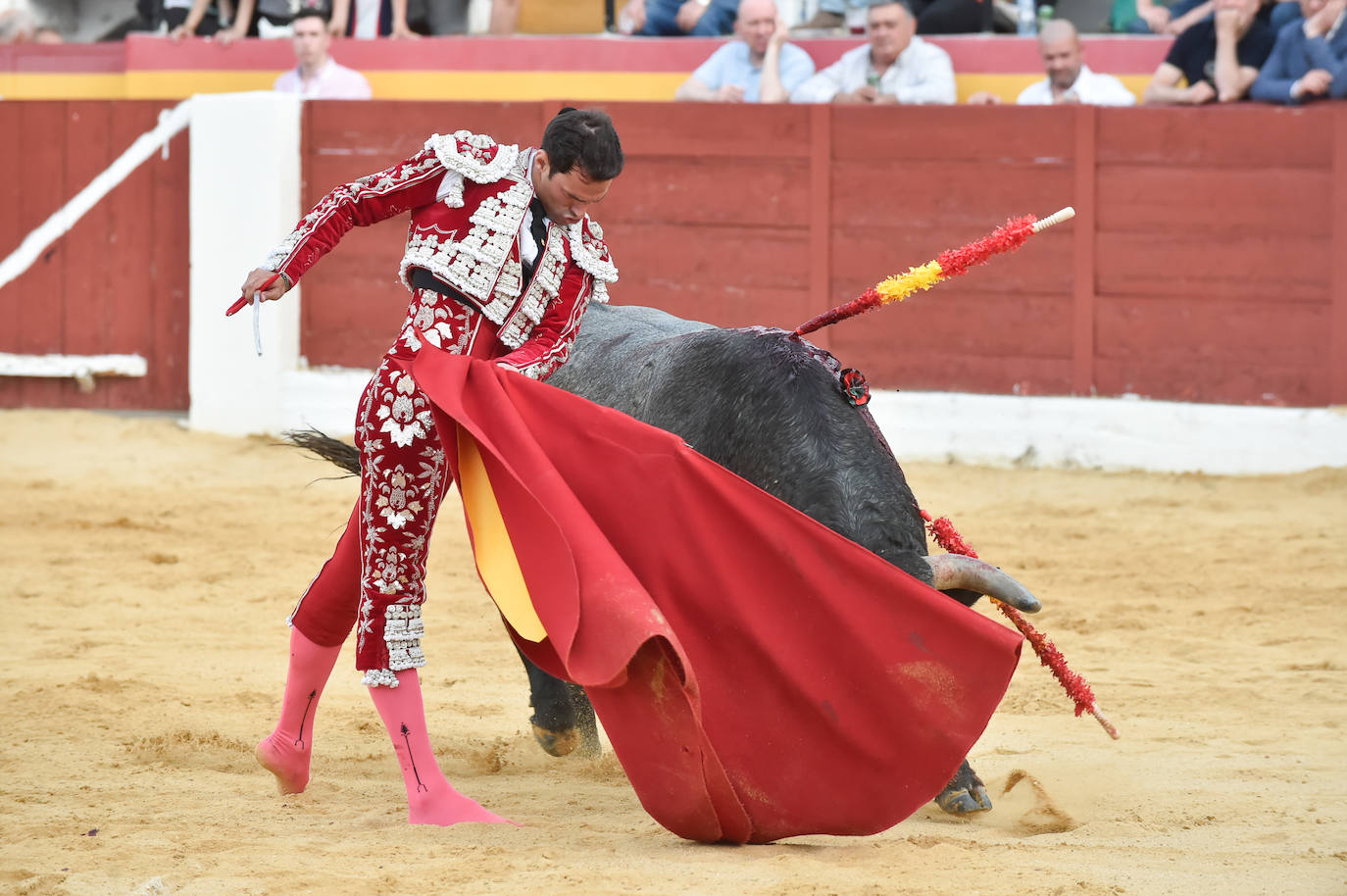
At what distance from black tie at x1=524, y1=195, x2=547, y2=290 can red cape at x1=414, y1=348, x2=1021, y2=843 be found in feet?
0.99

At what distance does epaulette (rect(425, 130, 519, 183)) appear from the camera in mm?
2705

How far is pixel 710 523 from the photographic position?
8.32ft

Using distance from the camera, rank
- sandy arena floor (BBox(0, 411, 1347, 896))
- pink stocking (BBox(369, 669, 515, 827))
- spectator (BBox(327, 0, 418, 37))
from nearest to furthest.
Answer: sandy arena floor (BBox(0, 411, 1347, 896)) → pink stocking (BBox(369, 669, 515, 827)) → spectator (BBox(327, 0, 418, 37))

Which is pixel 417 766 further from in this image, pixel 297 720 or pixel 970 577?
pixel 970 577

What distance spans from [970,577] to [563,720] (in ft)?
3.77

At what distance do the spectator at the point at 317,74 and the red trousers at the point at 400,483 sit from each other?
16.8 feet


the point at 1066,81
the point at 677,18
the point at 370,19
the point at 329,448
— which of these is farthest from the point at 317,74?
the point at 329,448

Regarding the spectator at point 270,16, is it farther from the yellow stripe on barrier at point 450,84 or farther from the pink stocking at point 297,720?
the pink stocking at point 297,720

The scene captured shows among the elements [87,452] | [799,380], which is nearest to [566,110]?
[799,380]

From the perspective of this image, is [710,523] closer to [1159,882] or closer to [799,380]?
[799,380]

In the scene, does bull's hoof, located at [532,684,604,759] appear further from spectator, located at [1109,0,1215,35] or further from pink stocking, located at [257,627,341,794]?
spectator, located at [1109,0,1215,35]

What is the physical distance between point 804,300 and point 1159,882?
187 inches

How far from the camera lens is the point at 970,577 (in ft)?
8.44

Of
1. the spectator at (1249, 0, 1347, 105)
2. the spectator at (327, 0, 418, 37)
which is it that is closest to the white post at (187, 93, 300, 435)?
the spectator at (327, 0, 418, 37)
